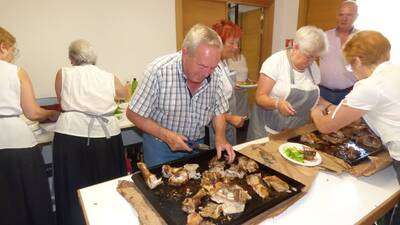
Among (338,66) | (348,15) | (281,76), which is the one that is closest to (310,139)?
(281,76)

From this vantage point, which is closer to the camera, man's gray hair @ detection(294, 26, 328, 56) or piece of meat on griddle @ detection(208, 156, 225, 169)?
piece of meat on griddle @ detection(208, 156, 225, 169)

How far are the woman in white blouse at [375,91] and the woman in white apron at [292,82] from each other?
0.35 meters

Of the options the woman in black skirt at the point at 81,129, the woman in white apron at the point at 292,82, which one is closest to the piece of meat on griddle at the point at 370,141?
the woman in white apron at the point at 292,82

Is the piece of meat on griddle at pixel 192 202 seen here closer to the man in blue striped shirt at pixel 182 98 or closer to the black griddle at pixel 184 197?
the black griddle at pixel 184 197

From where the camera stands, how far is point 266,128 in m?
1.87

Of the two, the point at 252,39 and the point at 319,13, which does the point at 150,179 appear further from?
the point at 252,39

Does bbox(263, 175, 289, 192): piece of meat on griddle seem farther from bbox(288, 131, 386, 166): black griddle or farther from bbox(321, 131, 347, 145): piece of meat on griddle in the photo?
bbox(321, 131, 347, 145): piece of meat on griddle

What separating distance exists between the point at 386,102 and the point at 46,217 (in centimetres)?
220

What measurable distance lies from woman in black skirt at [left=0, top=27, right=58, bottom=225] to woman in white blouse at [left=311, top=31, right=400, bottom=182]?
5.95 ft

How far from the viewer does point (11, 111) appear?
1.59 m

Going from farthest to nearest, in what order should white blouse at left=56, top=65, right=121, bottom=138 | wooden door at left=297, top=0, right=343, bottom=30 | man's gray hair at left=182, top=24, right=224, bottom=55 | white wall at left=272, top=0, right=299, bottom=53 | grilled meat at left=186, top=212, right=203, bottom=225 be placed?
white wall at left=272, top=0, right=299, bottom=53, wooden door at left=297, top=0, right=343, bottom=30, white blouse at left=56, top=65, right=121, bottom=138, man's gray hair at left=182, top=24, right=224, bottom=55, grilled meat at left=186, top=212, right=203, bottom=225

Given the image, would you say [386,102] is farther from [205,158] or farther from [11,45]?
[11,45]

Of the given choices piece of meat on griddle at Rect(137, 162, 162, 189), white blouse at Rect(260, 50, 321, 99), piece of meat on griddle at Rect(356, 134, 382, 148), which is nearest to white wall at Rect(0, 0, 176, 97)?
white blouse at Rect(260, 50, 321, 99)

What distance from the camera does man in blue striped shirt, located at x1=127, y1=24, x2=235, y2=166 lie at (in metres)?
1.16
